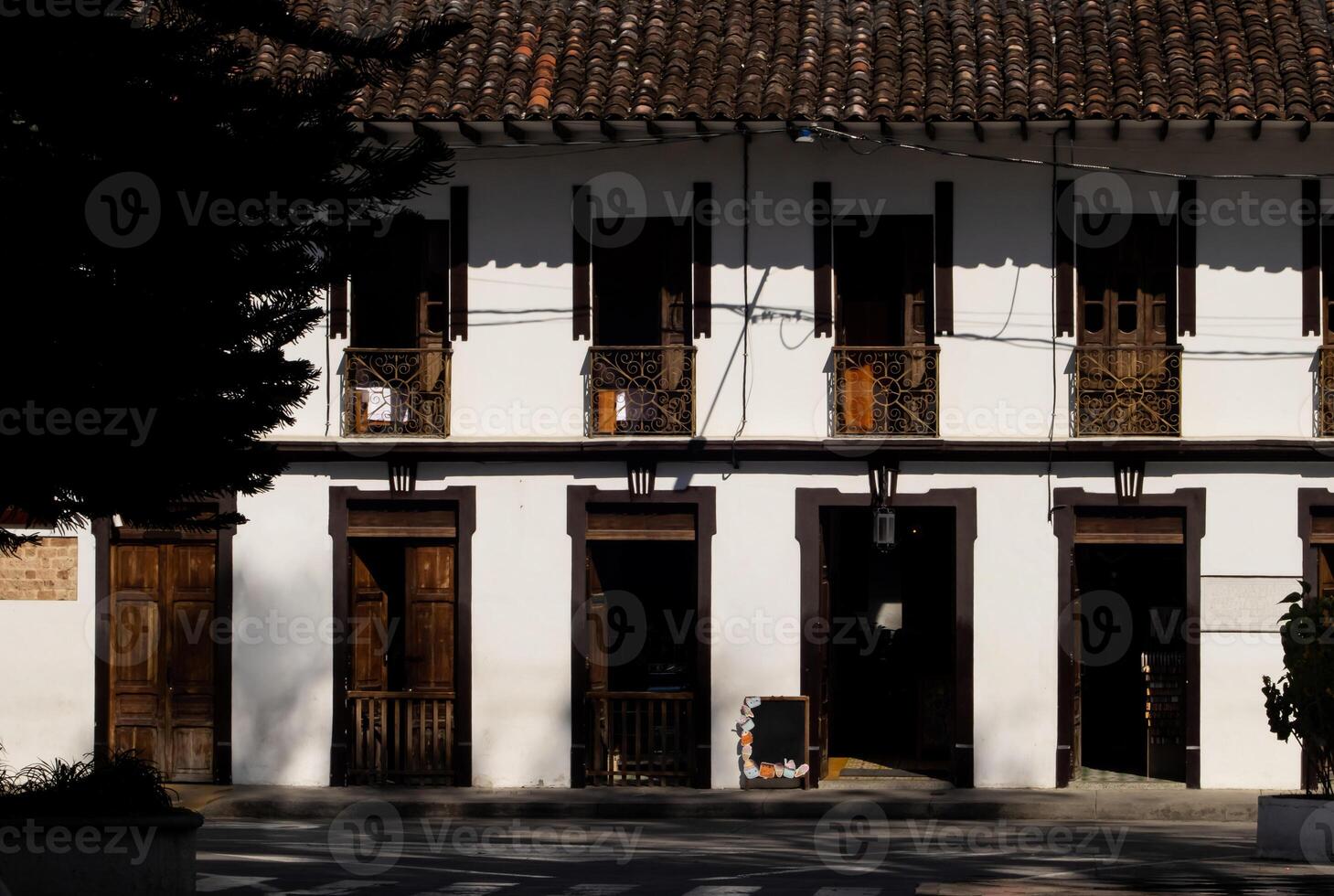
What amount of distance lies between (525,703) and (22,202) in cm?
1050

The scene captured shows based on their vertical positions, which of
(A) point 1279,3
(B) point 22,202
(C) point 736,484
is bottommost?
(C) point 736,484

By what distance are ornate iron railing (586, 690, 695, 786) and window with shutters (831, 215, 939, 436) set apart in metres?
3.19

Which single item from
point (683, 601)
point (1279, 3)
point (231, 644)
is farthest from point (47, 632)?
point (1279, 3)

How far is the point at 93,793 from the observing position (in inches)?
476

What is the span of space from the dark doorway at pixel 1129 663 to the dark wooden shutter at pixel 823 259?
3.36 m

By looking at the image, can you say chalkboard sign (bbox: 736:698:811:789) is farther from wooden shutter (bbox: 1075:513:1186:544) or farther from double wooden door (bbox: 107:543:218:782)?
double wooden door (bbox: 107:543:218:782)

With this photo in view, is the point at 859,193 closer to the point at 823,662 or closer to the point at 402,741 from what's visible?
the point at 823,662

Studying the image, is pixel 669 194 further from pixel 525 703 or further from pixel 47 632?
pixel 47 632

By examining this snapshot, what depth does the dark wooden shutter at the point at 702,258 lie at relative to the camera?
2030 cm

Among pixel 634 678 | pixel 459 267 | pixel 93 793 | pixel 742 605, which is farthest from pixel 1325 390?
pixel 93 793

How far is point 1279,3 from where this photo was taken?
832 inches

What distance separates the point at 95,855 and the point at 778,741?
9.44 meters

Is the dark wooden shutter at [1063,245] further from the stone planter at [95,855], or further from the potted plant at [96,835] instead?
the stone planter at [95,855]

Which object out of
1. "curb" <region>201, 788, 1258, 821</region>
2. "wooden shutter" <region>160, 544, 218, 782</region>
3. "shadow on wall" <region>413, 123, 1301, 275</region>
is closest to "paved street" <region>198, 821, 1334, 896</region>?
"curb" <region>201, 788, 1258, 821</region>
